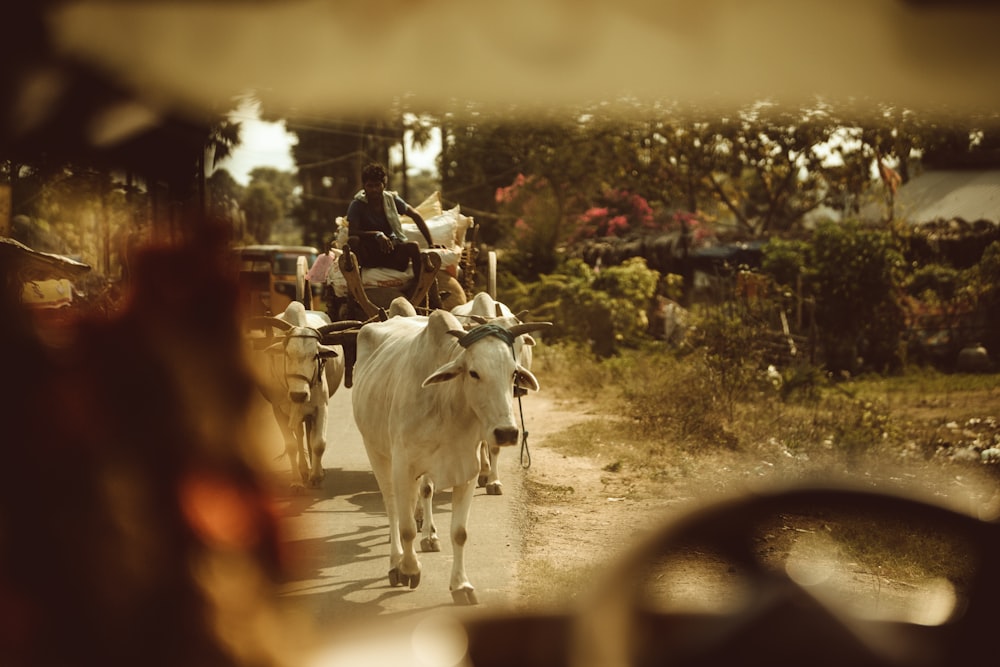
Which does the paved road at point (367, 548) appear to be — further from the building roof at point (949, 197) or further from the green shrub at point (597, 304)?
the building roof at point (949, 197)

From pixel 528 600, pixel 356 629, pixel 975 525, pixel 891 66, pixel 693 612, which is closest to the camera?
pixel 975 525

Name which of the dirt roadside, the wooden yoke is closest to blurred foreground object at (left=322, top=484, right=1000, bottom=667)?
the dirt roadside

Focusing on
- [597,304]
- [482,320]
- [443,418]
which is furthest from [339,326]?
[597,304]

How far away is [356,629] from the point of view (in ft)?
6.43

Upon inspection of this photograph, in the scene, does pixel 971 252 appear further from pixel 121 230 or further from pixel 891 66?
pixel 121 230

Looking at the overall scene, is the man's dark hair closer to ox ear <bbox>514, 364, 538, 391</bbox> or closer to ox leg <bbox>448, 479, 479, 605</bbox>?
ox ear <bbox>514, 364, 538, 391</bbox>

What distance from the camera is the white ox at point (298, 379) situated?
28.5ft

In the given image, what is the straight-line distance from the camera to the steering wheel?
48.8 inches

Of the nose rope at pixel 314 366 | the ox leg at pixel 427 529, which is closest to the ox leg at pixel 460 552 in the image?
the ox leg at pixel 427 529

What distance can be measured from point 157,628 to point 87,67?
41.0 inches

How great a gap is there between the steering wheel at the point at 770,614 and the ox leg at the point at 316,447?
751 centimetres

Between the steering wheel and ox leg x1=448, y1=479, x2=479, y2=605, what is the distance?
4402 mm

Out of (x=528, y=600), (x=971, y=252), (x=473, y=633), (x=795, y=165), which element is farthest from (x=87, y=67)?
(x=971, y=252)

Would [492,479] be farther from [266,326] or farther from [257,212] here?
[257,212]
